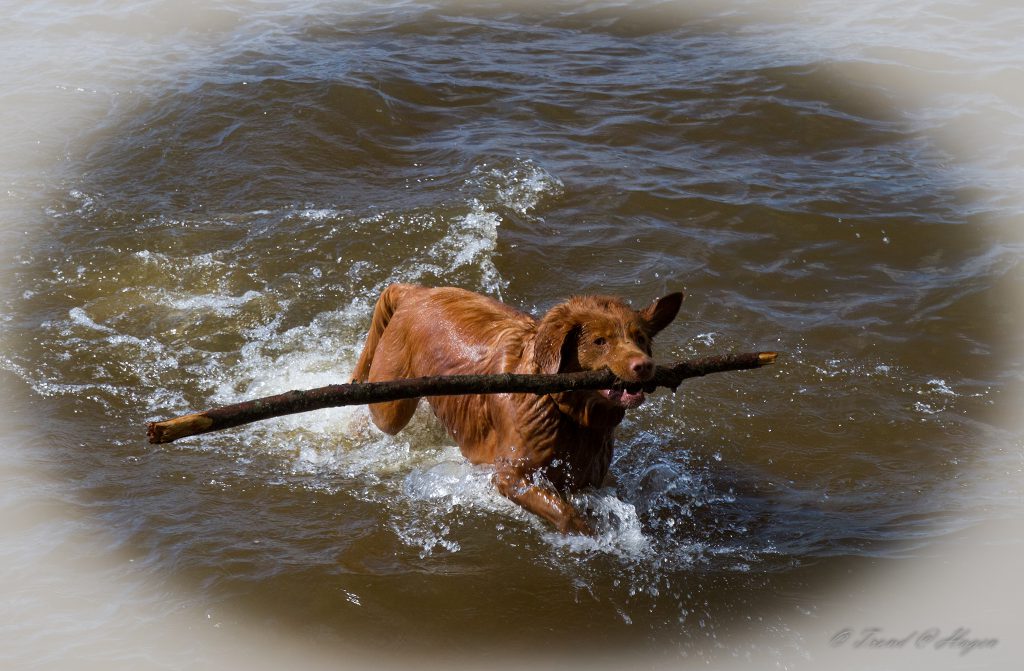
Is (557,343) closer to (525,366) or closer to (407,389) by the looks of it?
(525,366)

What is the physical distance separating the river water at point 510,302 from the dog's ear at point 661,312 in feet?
4.36

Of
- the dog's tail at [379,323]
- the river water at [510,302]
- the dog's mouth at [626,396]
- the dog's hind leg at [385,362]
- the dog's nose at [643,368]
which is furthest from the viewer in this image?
the dog's tail at [379,323]

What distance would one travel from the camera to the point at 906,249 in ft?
34.2

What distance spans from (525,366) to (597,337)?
0.53 metres

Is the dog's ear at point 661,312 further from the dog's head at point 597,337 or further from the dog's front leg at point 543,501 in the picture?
the dog's front leg at point 543,501

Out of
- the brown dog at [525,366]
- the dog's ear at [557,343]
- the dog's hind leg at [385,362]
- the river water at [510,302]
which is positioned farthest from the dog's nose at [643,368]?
the dog's hind leg at [385,362]

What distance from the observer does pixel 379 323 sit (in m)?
7.43

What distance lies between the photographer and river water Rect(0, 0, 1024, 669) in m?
5.84

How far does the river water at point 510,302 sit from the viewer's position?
5844 mm

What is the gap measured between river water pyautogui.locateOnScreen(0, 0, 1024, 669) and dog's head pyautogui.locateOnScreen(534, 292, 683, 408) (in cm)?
125

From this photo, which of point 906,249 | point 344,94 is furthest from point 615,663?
point 344,94

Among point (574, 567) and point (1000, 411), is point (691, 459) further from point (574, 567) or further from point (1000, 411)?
point (1000, 411)

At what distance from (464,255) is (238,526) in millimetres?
4277

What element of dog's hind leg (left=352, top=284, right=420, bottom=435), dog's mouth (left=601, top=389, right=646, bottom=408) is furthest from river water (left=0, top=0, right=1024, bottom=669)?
dog's mouth (left=601, top=389, right=646, bottom=408)
